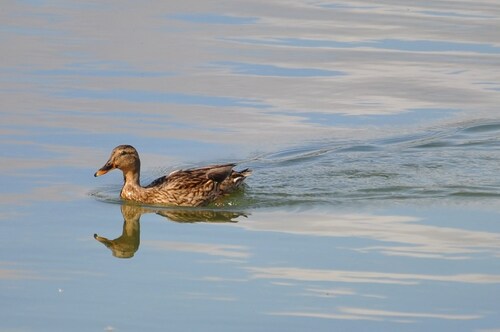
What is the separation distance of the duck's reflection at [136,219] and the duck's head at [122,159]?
18.8 inches

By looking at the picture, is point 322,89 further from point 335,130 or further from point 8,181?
point 8,181

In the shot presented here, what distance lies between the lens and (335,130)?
17.4m

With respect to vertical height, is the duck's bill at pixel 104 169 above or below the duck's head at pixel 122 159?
below

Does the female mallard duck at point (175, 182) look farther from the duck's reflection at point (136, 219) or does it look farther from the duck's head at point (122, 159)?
the duck's reflection at point (136, 219)

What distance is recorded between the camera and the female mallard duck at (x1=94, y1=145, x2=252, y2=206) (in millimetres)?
14969

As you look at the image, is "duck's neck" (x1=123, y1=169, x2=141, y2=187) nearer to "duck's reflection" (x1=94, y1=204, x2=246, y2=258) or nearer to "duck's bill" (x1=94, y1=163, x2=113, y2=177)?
"duck's bill" (x1=94, y1=163, x2=113, y2=177)

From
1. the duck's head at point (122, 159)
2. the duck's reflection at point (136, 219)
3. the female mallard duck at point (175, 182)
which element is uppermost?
the duck's head at point (122, 159)

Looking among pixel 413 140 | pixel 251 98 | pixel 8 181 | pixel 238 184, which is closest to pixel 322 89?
pixel 251 98

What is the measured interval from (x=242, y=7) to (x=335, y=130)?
8970mm

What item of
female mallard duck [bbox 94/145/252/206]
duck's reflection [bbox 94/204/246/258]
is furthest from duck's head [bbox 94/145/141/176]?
duck's reflection [bbox 94/204/246/258]

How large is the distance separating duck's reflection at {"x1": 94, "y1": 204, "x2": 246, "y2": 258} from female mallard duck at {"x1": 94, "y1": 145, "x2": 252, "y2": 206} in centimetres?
21

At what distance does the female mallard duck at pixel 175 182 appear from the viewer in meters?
15.0

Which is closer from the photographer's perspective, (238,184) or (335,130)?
(238,184)

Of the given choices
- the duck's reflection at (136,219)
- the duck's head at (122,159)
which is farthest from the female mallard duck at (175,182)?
the duck's reflection at (136,219)
